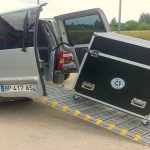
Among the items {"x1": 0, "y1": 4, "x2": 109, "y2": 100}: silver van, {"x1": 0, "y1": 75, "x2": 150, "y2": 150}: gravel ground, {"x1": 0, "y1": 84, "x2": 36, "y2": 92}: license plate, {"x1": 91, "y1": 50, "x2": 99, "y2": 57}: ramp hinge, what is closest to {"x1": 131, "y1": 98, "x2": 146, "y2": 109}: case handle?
{"x1": 0, "y1": 75, "x2": 150, "y2": 150}: gravel ground

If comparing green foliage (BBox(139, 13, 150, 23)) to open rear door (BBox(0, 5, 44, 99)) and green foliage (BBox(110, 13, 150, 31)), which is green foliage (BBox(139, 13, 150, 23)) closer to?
green foliage (BBox(110, 13, 150, 31))

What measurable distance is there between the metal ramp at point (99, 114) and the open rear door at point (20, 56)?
Result: 1.30 ft

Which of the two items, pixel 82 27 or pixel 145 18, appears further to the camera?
pixel 145 18

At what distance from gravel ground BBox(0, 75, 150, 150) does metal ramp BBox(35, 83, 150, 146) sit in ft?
0.53

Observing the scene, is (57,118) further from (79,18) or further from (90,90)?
(79,18)

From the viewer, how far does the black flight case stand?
250 inches

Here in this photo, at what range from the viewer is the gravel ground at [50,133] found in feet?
19.2

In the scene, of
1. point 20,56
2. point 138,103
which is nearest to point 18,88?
point 20,56

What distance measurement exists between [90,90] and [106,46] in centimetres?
79

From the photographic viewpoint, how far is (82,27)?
8.34 m

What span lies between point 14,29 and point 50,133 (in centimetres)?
186

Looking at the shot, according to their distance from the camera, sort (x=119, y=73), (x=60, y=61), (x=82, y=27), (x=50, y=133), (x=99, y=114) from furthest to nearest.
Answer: (x=82, y=27)
(x=60, y=61)
(x=99, y=114)
(x=119, y=73)
(x=50, y=133)

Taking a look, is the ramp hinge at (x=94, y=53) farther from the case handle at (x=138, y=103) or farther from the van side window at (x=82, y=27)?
the van side window at (x=82, y=27)

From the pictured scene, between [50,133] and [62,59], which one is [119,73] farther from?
[62,59]
